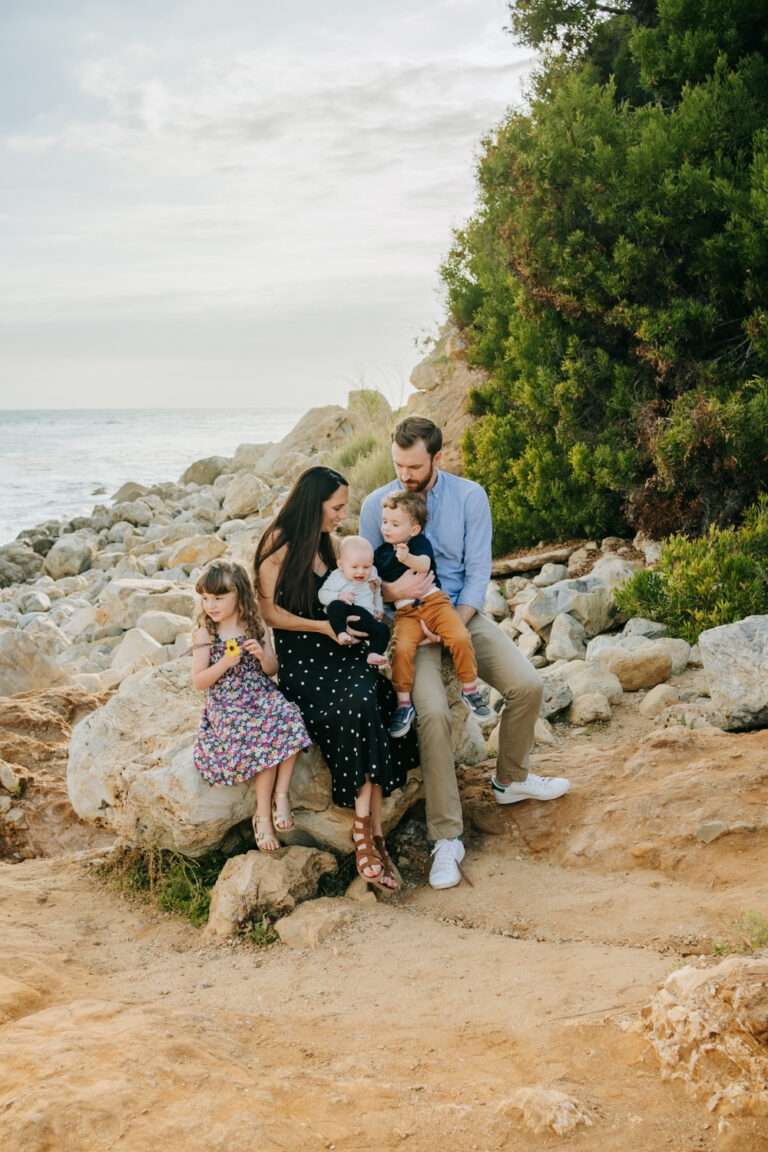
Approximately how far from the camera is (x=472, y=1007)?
11.0 ft

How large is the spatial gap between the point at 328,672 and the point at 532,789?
1.37 metres

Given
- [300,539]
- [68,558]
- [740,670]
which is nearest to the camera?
[300,539]

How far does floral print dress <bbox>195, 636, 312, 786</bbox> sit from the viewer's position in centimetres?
439

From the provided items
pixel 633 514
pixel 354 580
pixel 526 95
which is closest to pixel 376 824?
pixel 354 580

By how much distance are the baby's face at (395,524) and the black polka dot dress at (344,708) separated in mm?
457

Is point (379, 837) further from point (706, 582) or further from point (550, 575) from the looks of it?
point (550, 575)

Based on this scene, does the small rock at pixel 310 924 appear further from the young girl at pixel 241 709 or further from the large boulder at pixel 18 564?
the large boulder at pixel 18 564

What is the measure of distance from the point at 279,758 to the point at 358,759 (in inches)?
15.4

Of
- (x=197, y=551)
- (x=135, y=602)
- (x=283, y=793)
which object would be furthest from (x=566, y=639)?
(x=197, y=551)

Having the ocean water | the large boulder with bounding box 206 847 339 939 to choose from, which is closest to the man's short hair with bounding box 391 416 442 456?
the large boulder with bounding box 206 847 339 939

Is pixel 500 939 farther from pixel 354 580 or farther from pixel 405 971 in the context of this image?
pixel 354 580

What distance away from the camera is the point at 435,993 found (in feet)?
11.5

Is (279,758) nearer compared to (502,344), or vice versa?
(279,758)

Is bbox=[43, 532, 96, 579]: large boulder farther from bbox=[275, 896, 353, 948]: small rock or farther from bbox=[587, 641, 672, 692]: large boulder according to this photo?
bbox=[275, 896, 353, 948]: small rock
